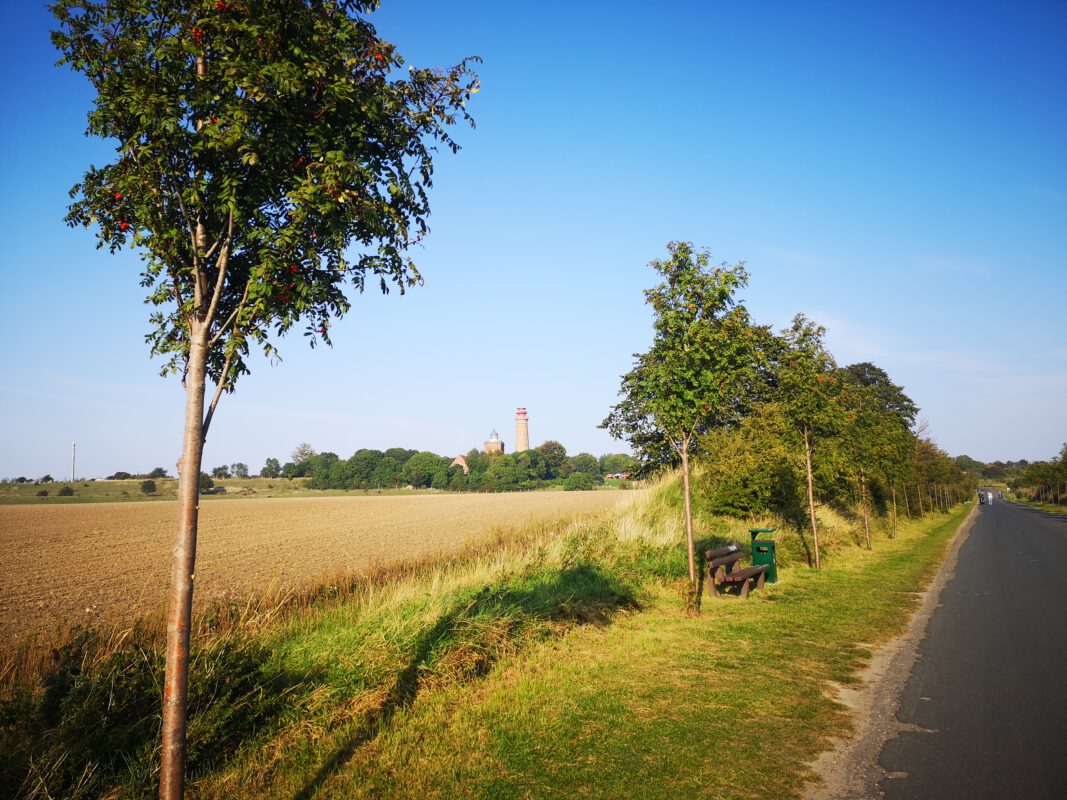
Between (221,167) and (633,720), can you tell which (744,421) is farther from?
(221,167)

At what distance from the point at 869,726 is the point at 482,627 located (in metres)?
4.50

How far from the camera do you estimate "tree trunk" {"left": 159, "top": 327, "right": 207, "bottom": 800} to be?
10.6ft

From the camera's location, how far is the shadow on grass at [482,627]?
5.28 m

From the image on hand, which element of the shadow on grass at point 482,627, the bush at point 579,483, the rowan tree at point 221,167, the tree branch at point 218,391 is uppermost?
the rowan tree at point 221,167

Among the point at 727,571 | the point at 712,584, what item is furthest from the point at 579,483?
the point at 712,584

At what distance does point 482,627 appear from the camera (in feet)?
24.1

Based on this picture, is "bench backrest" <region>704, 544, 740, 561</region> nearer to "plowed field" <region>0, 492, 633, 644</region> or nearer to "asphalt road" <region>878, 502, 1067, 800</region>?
"asphalt road" <region>878, 502, 1067, 800</region>

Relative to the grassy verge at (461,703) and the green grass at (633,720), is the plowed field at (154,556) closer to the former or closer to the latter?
the grassy verge at (461,703)

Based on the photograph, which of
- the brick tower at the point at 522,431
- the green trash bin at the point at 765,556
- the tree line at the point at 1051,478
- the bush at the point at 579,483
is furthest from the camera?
the brick tower at the point at 522,431

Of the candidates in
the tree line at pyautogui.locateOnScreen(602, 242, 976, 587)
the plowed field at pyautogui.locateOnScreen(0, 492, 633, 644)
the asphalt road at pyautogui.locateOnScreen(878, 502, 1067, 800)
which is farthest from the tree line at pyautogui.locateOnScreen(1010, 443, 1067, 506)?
the asphalt road at pyautogui.locateOnScreen(878, 502, 1067, 800)

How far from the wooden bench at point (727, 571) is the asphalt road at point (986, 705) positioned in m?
3.20

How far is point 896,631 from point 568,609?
216 inches

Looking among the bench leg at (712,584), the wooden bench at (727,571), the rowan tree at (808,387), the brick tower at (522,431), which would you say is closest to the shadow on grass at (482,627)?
the bench leg at (712,584)

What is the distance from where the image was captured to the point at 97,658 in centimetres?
545
